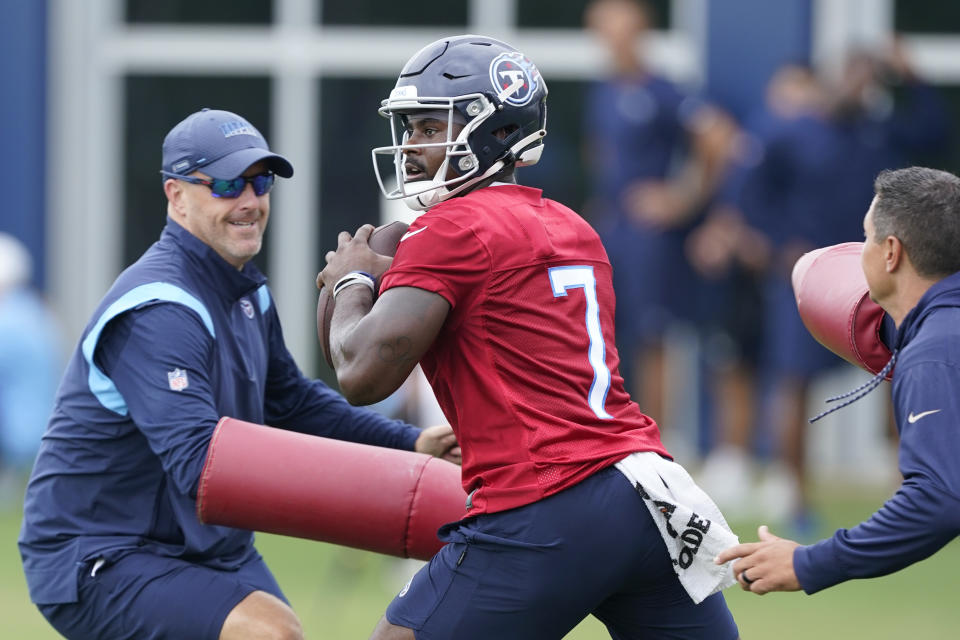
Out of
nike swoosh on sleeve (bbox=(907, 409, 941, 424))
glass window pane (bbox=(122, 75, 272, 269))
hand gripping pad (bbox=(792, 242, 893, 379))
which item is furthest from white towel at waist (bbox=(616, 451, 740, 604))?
glass window pane (bbox=(122, 75, 272, 269))

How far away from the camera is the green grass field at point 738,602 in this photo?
248 inches

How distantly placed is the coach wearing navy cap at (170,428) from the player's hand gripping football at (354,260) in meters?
0.53

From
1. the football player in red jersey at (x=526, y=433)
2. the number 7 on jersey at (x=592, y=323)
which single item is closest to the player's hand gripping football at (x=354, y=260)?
the football player in red jersey at (x=526, y=433)

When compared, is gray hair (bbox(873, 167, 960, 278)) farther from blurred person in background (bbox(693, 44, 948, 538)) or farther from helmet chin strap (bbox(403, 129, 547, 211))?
blurred person in background (bbox(693, 44, 948, 538))

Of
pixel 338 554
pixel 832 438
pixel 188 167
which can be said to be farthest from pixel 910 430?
pixel 832 438

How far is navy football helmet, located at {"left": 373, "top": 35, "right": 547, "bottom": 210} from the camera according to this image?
356 centimetres

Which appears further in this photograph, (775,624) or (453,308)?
(775,624)

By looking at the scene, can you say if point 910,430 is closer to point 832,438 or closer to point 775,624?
point 775,624

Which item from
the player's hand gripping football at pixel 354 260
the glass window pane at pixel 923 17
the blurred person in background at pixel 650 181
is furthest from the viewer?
the glass window pane at pixel 923 17

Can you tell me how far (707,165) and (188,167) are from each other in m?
6.09

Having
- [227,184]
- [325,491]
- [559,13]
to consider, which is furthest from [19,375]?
[325,491]

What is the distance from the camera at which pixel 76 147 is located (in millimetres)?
11578

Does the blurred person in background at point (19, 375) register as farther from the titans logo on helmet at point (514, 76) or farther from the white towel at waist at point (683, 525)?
the white towel at waist at point (683, 525)

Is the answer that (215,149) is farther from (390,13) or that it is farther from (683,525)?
(390,13)
